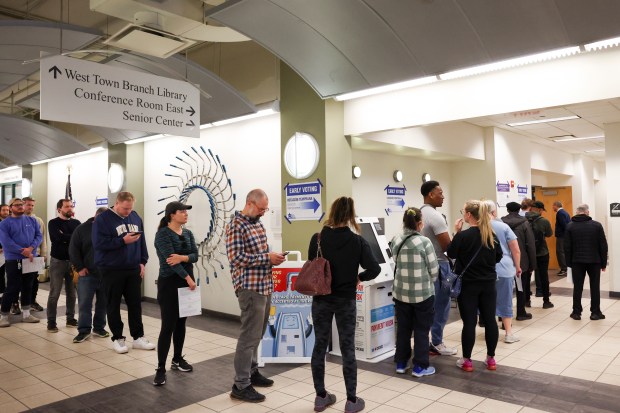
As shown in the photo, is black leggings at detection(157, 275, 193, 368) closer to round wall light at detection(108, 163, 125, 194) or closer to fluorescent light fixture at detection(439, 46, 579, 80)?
fluorescent light fixture at detection(439, 46, 579, 80)

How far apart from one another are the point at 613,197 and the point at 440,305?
502 cm

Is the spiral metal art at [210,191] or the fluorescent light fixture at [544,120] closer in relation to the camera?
the spiral metal art at [210,191]

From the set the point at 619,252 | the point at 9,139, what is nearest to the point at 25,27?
the point at 9,139

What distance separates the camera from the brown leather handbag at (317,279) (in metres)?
3.19

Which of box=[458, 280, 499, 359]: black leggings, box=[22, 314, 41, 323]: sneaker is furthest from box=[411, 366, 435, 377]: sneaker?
box=[22, 314, 41, 323]: sneaker

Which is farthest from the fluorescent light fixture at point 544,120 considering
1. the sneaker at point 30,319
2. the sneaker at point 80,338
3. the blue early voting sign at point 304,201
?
the sneaker at point 30,319

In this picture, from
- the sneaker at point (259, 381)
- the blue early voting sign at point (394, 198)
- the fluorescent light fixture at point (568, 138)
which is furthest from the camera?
the fluorescent light fixture at point (568, 138)

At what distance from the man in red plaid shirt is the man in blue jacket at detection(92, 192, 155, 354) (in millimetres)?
1778

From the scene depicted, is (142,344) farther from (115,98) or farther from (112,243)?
(115,98)

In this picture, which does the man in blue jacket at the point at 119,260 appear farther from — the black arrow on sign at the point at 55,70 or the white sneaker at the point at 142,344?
the black arrow on sign at the point at 55,70

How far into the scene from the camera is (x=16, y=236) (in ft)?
21.0

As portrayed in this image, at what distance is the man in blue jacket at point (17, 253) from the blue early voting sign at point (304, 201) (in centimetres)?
362

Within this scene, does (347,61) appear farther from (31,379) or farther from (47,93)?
(31,379)

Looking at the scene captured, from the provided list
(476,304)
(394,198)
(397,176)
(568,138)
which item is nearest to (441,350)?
(476,304)
